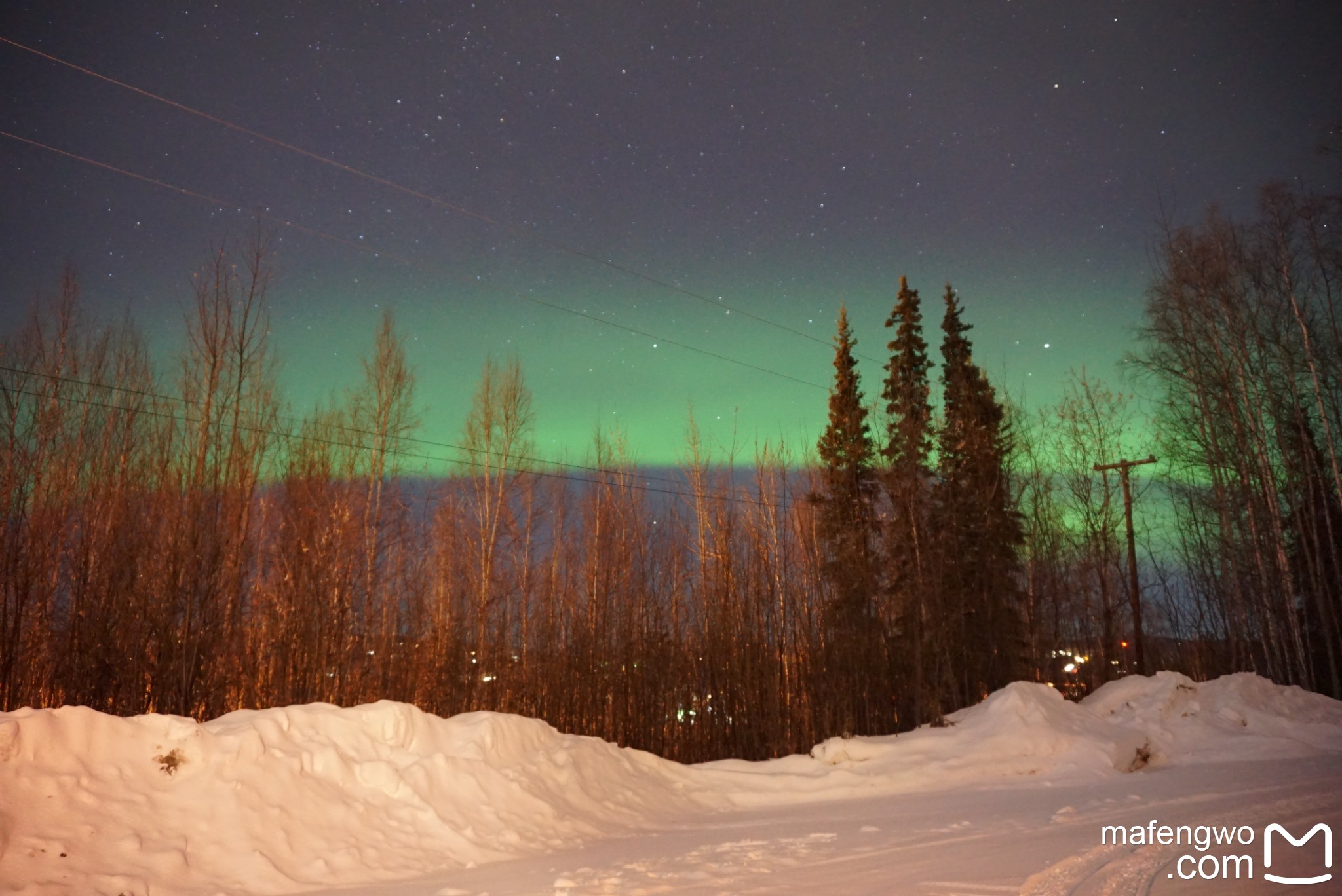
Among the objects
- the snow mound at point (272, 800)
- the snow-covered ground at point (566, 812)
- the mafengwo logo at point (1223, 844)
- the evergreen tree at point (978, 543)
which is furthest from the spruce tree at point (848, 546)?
the mafengwo logo at point (1223, 844)

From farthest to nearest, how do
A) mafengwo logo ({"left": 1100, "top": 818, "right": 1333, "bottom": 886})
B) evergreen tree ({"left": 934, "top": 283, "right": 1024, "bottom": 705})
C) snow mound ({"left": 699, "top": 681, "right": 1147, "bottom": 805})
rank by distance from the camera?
evergreen tree ({"left": 934, "top": 283, "right": 1024, "bottom": 705}) → snow mound ({"left": 699, "top": 681, "right": 1147, "bottom": 805}) → mafengwo logo ({"left": 1100, "top": 818, "right": 1333, "bottom": 886})

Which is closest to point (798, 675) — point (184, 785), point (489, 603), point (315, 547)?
point (489, 603)

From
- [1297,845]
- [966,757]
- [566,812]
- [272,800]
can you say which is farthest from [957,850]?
[966,757]

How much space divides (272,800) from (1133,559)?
2188 cm

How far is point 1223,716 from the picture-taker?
40.9 feet

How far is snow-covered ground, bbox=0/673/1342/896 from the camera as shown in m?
5.02

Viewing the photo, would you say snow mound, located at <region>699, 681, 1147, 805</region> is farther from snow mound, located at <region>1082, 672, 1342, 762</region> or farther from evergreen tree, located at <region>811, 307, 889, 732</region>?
evergreen tree, located at <region>811, 307, 889, 732</region>

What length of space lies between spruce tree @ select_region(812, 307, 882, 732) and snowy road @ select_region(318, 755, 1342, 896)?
537 centimetres

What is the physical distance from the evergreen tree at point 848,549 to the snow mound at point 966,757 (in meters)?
2.37

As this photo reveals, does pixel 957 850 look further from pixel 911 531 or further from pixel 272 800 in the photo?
pixel 911 531

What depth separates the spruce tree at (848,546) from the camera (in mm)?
14727

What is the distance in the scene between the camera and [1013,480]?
23969 mm

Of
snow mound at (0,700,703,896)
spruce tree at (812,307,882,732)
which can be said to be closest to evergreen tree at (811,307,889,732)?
spruce tree at (812,307,882,732)

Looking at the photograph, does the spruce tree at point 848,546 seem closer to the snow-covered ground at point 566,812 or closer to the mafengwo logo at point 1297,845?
the snow-covered ground at point 566,812
